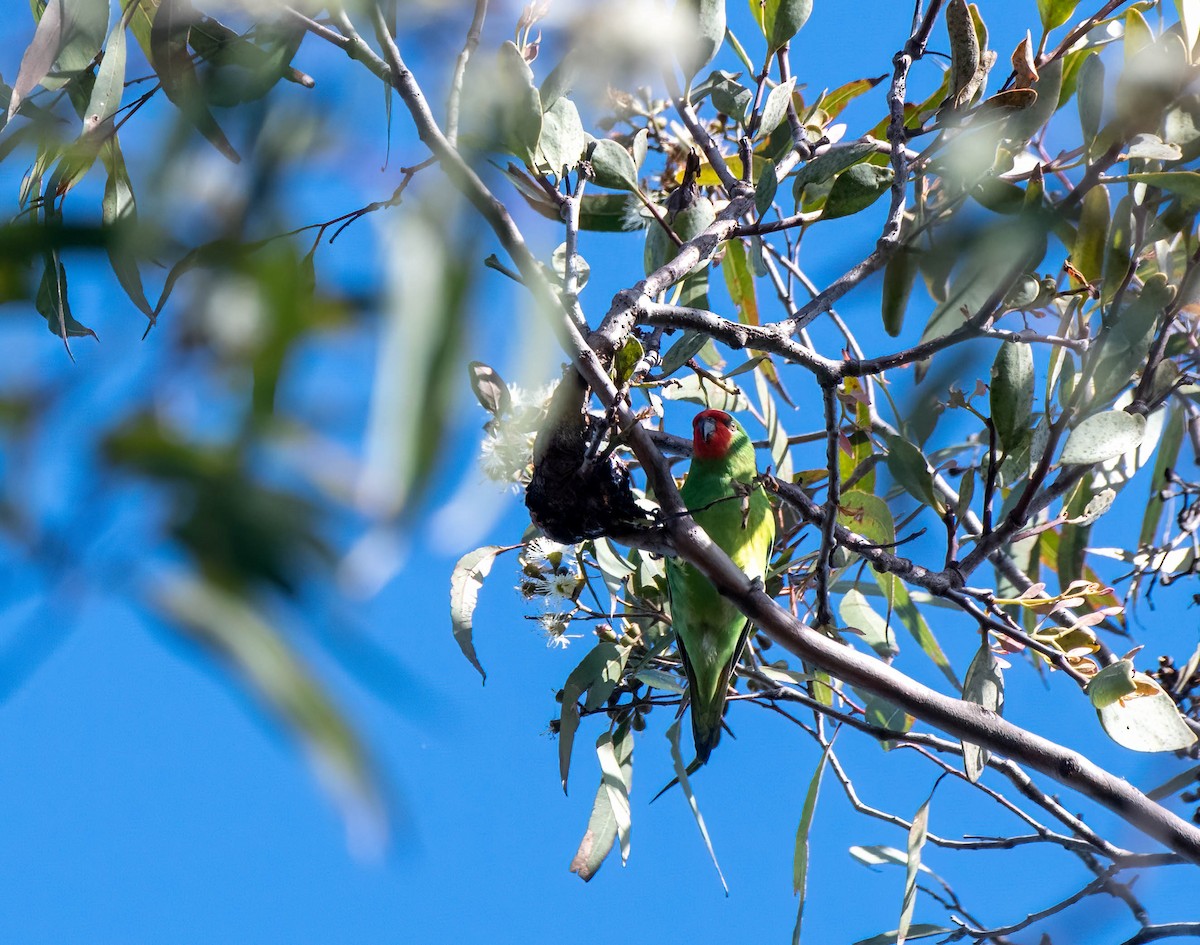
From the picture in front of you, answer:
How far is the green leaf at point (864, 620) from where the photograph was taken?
2381 millimetres

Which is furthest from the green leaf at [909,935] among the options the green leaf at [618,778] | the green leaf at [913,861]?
the green leaf at [618,778]

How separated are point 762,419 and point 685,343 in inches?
25.0

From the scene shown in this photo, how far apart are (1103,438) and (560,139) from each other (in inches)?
40.9

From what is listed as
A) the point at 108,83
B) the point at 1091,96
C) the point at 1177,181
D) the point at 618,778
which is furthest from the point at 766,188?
the point at 618,778

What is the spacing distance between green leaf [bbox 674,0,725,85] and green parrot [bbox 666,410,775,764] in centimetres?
81

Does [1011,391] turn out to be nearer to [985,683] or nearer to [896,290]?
[896,290]

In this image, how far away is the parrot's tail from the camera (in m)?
2.33

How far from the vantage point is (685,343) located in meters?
1.97

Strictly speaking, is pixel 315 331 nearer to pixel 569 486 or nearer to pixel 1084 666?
pixel 569 486

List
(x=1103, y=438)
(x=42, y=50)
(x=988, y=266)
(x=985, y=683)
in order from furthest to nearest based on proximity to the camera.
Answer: (x=985, y=683) → (x=1103, y=438) → (x=42, y=50) → (x=988, y=266)

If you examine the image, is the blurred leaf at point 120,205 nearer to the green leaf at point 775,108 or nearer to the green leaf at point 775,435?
the green leaf at point 775,108

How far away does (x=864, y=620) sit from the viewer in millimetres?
2396

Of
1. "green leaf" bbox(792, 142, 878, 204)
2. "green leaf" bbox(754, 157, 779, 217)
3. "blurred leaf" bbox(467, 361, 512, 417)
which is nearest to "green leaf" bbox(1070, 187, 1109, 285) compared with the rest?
"green leaf" bbox(792, 142, 878, 204)

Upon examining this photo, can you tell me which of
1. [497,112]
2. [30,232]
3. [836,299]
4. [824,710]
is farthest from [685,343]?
[30,232]
